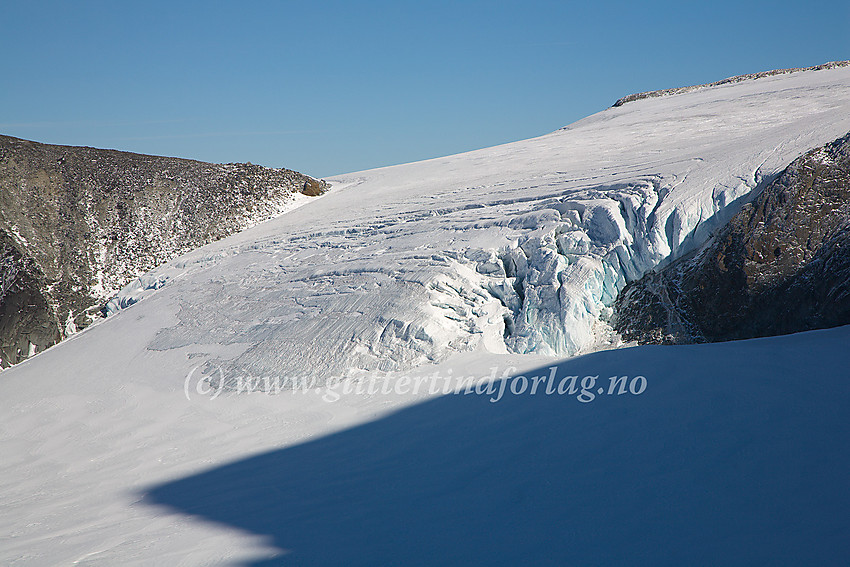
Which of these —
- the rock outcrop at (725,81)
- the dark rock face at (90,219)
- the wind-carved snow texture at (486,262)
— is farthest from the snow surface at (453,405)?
the rock outcrop at (725,81)

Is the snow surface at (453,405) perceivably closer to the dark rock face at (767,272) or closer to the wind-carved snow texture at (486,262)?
the wind-carved snow texture at (486,262)

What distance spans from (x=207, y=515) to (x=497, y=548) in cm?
223

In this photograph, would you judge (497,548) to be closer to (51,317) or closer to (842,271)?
(842,271)

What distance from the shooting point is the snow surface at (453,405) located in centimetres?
318

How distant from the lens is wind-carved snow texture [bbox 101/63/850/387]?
269 inches

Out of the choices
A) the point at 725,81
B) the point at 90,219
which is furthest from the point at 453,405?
the point at 725,81

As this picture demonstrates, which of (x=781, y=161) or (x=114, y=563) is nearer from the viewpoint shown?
(x=114, y=563)

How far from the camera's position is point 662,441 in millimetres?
3773

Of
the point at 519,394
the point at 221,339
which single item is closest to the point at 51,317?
the point at 221,339

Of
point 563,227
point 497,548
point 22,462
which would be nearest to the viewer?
point 497,548

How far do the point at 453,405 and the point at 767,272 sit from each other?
11.8 feet

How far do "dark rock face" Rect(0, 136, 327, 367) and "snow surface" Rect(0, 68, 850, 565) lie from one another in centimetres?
136

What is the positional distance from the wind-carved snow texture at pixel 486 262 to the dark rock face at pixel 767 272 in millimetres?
322

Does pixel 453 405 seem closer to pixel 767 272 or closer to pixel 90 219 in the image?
pixel 767 272
